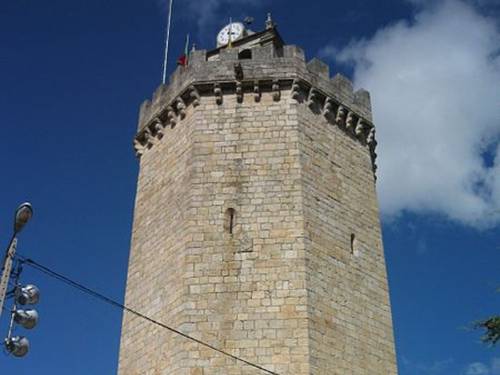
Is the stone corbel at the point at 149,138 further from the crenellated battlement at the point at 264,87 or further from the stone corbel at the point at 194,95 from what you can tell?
the stone corbel at the point at 194,95

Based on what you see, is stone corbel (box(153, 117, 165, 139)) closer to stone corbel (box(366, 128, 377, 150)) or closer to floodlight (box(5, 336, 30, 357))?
stone corbel (box(366, 128, 377, 150))

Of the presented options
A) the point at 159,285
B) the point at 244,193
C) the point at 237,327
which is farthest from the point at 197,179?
the point at 237,327

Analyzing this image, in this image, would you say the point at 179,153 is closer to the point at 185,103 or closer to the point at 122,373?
the point at 185,103

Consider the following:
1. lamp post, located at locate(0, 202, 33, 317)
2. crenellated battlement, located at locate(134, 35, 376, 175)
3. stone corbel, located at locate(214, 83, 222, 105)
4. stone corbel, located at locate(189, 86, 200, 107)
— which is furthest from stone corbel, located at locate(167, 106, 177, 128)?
lamp post, located at locate(0, 202, 33, 317)

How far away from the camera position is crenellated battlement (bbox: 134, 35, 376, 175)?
1245 centimetres

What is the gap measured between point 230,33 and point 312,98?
5.13 m

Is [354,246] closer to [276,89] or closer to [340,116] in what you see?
[340,116]

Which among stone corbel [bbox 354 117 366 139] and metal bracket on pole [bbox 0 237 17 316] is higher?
stone corbel [bbox 354 117 366 139]

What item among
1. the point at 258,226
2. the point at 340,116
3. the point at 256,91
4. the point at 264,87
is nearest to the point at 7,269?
the point at 258,226

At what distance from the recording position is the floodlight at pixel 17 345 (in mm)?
6844

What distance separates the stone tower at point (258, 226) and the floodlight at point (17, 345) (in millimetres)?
3356

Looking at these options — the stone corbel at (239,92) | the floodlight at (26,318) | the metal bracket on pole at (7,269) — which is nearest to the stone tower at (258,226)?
the stone corbel at (239,92)

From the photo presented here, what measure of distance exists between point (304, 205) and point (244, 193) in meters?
1.07

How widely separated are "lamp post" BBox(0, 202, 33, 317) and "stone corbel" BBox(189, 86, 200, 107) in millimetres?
5869
